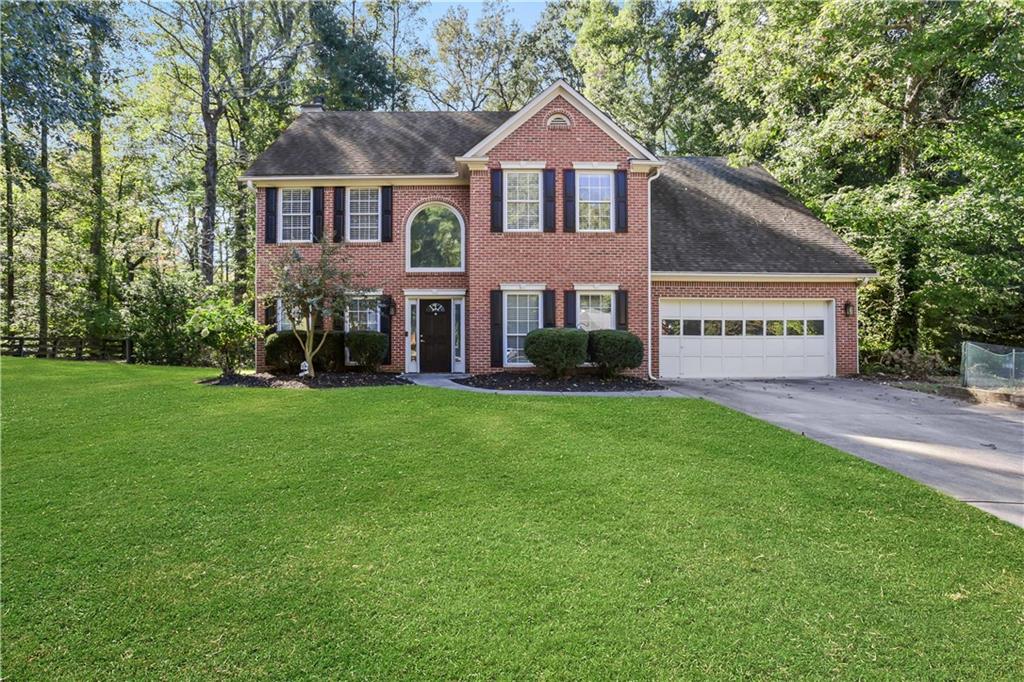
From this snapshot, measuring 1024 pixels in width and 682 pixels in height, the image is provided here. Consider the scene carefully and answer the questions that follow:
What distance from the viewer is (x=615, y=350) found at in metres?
12.2

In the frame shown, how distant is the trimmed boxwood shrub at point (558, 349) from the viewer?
38.7ft

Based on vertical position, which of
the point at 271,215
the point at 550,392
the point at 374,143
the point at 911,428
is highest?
the point at 374,143

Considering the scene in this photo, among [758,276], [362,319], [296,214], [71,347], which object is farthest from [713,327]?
[71,347]

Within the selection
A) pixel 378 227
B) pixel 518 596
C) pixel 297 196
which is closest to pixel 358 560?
pixel 518 596

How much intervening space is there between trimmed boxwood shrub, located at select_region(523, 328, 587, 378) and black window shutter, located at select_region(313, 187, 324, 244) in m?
7.07

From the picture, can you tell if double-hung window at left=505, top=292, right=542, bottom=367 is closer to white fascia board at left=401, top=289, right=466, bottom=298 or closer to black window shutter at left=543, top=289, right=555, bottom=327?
black window shutter at left=543, top=289, right=555, bottom=327

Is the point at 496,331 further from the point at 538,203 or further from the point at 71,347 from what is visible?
the point at 71,347

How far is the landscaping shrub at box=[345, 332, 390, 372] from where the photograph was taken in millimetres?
13250

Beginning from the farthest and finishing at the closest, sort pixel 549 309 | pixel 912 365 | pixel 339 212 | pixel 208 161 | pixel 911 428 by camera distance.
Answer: pixel 208 161 → pixel 912 365 → pixel 339 212 → pixel 549 309 → pixel 911 428

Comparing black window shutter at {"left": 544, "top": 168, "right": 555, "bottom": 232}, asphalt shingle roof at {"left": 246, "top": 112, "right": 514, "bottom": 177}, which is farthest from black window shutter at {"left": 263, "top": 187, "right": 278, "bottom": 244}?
black window shutter at {"left": 544, "top": 168, "right": 555, "bottom": 232}

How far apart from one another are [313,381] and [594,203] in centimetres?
843

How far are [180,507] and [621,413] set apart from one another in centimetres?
602

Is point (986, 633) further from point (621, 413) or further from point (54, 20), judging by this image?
point (54, 20)

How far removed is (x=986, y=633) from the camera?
9.89 feet
